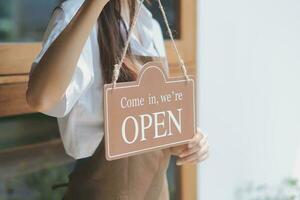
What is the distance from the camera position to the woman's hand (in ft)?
2.41

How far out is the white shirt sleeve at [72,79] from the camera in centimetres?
61

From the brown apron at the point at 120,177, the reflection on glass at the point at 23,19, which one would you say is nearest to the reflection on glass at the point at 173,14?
the reflection on glass at the point at 23,19

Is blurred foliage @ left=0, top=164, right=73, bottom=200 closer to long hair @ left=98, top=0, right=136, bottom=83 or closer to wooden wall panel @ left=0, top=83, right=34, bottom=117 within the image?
wooden wall panel @ left=0, top=83, right=34, bottom=117

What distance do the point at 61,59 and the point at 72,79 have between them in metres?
0.07

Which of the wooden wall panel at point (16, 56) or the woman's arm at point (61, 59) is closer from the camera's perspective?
the woman's arm at point (61, 59)
